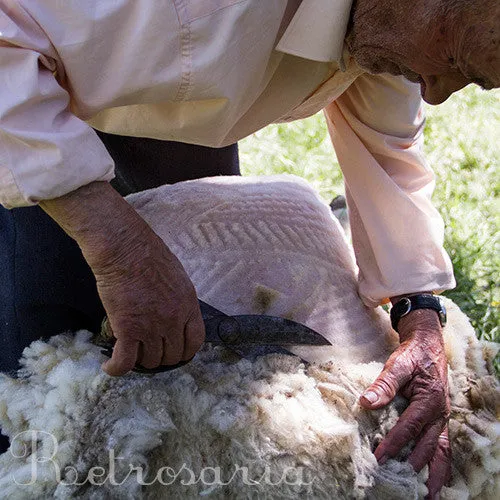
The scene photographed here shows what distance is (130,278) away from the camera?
1.64 meters

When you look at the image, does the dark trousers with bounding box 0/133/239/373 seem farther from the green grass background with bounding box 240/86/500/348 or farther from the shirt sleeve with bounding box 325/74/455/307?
the green grass background with bounding box 240/86/500/348

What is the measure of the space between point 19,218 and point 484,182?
7.60 feet

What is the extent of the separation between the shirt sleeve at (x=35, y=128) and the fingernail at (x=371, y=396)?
0.72 m

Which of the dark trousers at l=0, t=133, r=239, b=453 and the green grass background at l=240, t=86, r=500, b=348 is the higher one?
the dark trousers at l=0, t=133, r=239, b=453

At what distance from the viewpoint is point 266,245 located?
204cm

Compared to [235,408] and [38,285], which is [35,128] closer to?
[38,285]

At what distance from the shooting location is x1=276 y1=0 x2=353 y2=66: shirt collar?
5.66 ft

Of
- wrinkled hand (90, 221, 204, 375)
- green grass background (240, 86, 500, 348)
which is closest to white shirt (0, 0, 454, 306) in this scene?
wrinkled hand (90, 221, 204, 375)

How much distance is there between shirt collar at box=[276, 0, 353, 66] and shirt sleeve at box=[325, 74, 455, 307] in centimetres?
43

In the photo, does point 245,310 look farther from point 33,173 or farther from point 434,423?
point 33,173

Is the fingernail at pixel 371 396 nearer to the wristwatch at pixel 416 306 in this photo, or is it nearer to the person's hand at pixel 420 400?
the person's hand at pixel 420 400

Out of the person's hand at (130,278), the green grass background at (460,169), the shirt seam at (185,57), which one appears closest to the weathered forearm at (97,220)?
the person's hand at (130,278)

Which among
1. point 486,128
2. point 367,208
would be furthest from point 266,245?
point 486,128

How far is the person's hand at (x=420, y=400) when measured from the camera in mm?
1834
